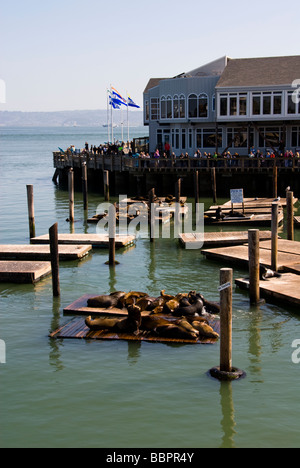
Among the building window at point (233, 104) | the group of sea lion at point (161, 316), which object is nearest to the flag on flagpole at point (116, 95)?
the building window at point (233, 104)

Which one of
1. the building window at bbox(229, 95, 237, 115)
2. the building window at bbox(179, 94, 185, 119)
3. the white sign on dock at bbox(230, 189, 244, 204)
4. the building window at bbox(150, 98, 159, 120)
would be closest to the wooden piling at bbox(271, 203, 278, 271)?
the white sign on dock at bbox(230, 189, 244, 204)

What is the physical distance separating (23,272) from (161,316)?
6.40 meters

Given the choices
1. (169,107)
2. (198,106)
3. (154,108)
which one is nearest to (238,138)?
(198,106)

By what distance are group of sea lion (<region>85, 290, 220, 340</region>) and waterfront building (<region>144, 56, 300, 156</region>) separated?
2866 centimetres

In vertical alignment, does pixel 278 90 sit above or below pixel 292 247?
above

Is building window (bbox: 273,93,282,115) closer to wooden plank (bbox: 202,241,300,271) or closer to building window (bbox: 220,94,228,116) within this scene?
building window (bbox: 220,94,228,116)

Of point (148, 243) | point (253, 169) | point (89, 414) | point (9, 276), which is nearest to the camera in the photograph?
point (89, 414)

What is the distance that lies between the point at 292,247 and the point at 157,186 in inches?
874

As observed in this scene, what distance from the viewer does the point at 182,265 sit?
2267cm

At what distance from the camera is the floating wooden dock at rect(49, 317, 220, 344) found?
14281 millimetres

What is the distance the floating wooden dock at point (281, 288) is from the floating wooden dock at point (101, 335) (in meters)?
2.30

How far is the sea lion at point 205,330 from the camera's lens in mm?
14406

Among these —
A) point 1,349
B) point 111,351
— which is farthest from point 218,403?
point 1,349
